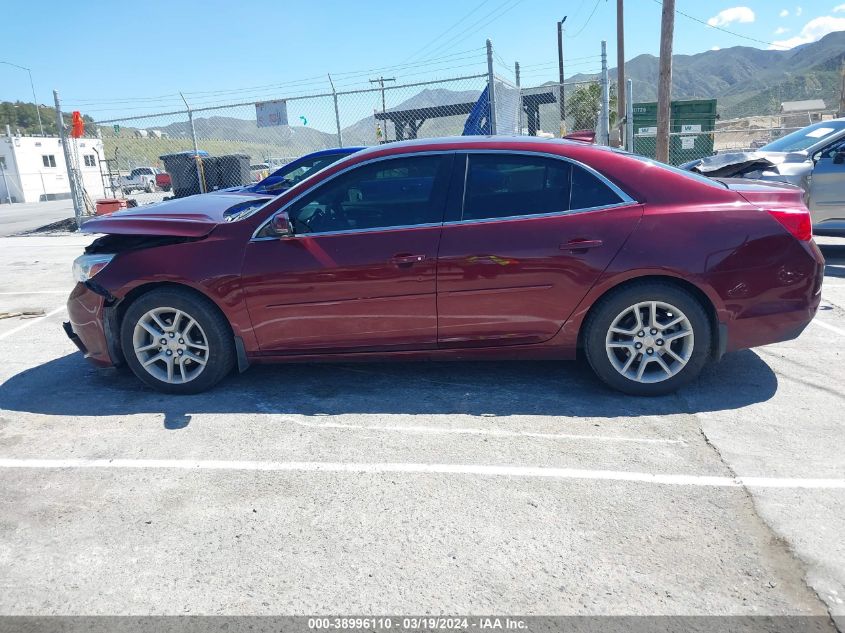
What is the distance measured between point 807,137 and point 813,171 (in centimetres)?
112

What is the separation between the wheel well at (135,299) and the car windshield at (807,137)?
796 cm

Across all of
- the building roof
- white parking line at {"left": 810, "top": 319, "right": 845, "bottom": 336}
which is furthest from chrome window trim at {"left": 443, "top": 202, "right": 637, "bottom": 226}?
the building roof

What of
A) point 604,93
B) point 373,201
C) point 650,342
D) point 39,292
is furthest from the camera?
point 604,93

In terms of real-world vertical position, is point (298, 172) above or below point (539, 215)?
above

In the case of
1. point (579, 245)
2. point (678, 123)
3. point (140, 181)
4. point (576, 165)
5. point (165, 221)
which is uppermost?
point (678, 123)

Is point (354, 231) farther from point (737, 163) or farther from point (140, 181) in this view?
point (140, 181)

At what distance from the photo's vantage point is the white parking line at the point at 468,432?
362cm

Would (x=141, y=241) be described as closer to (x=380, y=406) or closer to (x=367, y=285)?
(x=367, y=285)

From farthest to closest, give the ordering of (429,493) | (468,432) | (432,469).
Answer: (468,432), (432,469), (429,493)

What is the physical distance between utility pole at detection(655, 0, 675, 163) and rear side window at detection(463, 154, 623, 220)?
9041mm

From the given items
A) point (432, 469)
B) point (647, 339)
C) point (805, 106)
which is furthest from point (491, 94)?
point (805, 106)

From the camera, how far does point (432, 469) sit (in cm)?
337

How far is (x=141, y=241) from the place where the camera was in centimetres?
445

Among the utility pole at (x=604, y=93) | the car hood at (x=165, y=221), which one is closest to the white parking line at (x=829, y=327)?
the car hood at (x=165, y=221)
